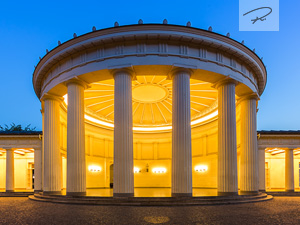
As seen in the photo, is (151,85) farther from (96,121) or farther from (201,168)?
(201,168)

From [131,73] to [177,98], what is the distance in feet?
14.2

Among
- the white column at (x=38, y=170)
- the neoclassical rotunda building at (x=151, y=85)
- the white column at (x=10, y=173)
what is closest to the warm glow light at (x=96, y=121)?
the white column at (x=38, y=170)

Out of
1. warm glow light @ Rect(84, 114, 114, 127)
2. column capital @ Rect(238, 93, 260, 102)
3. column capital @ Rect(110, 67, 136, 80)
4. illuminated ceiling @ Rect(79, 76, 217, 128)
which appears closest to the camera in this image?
column capital @ Rect(110, 67, 136, 80)

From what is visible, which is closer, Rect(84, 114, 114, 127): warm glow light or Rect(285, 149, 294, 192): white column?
Rect(285, 149, 294, 192): white column

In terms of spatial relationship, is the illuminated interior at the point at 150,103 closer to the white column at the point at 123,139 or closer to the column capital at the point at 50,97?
the column capital at the point at 50,97

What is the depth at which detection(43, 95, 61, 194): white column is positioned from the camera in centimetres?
2686

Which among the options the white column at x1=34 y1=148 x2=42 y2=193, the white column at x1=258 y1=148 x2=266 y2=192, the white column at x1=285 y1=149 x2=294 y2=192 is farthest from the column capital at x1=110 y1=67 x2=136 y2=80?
the white column at x1=285 y1=149 x2=294 y2=192

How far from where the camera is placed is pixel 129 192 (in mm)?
20953

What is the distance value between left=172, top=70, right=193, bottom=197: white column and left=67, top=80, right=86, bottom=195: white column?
792 centimetres

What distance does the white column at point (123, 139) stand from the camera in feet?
69.0

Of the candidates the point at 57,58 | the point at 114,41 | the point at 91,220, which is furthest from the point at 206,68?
the point at 91,220

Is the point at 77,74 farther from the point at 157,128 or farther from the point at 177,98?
the point at 157,128

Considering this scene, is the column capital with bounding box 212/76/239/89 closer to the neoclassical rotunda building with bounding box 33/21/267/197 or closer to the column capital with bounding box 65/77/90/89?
the neoclassical rotunda building with bounding box 33/21/267/197

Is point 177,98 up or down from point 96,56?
down
